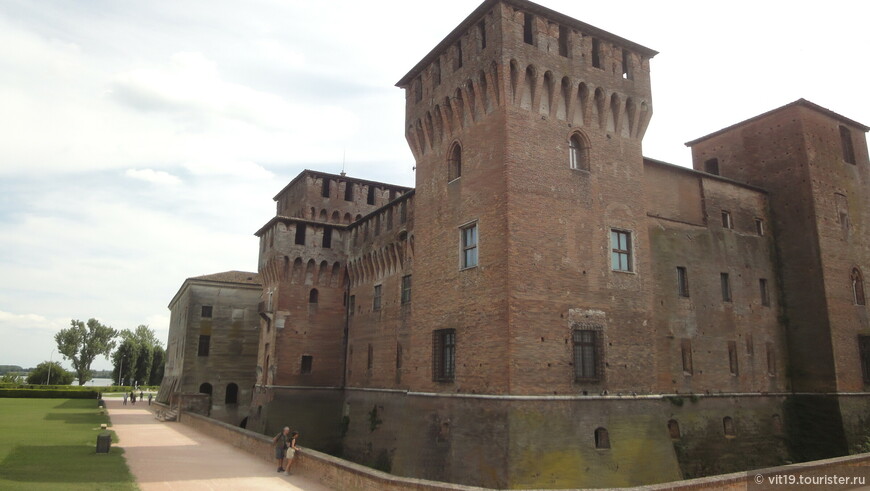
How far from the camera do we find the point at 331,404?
29.7 meters

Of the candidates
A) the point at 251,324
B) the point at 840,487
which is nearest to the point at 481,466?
the point at 840,487

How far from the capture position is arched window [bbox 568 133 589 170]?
59.1 ft

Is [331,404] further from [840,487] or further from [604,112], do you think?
[840,487]

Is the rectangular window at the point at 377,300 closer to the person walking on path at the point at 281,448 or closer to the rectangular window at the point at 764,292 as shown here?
the person walking on path at the point at 281,448

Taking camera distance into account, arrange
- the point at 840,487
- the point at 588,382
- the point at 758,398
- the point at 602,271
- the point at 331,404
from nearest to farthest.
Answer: the point at 840,487
the point at 588,382
the point at 602,271
the point at 758,398
the point at 331,404

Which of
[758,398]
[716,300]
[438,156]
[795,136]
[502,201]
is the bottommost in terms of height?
[758,398]

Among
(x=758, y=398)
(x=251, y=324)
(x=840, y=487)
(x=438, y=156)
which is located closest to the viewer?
(x=840, y=487)

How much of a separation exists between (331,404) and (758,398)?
1900 cm

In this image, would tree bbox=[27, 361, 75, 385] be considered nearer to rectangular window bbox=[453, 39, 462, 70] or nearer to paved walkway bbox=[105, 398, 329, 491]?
paved walkway bbox=[105, 398, 329, 491]

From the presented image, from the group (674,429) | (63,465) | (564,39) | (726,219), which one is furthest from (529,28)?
(63,465)

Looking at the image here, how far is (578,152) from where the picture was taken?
18.2 meters

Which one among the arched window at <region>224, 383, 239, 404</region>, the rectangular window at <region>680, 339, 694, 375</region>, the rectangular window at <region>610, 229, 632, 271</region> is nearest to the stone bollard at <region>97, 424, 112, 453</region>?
the rectangular window at <region>610, 229, 632, 271</region>

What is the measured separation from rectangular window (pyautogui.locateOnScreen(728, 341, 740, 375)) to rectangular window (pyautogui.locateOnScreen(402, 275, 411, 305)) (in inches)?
491

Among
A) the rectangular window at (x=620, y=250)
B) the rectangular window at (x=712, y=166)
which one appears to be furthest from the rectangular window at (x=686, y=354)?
the rectangular window at (x=712, y=166)
